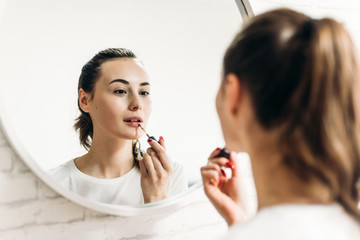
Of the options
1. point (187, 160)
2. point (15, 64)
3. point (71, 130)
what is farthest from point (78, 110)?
point (187, 160)

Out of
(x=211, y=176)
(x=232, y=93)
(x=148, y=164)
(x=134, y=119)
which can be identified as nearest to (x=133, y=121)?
(x=134, y=119)

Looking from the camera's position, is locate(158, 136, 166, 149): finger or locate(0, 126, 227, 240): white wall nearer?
locate(0, 126, 227, 240): white wall

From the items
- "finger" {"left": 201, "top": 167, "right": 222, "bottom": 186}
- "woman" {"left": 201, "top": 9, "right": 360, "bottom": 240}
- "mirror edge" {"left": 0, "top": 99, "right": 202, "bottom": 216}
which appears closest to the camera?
"woman" {"left": 201, "top": 9, "right": 360, "bottom": 240}

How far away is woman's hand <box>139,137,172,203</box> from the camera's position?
2.96 ft

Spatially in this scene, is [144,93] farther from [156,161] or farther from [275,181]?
[275,181]

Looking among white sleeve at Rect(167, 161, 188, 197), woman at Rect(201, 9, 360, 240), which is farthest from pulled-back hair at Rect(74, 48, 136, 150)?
woman at Rect(201, 9, 360, 240)

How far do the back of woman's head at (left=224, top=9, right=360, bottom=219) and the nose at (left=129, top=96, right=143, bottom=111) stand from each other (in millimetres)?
344

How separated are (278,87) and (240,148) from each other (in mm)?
161

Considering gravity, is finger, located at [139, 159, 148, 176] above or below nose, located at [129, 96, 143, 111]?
below

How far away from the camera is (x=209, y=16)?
100 cm

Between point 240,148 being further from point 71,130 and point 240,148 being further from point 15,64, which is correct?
point 15,64

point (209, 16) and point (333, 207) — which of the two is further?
point (209, 16)

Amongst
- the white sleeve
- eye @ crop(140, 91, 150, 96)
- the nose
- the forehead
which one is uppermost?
the forehead

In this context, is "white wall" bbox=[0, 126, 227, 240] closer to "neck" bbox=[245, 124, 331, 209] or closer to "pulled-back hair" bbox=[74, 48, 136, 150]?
"pulled-back hair" bbox=[74, 48, 136, 150]
